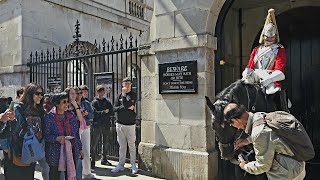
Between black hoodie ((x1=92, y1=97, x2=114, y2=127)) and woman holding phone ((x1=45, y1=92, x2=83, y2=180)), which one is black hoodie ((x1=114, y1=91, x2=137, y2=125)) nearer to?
black hoodie ((x1=92, y1=97, x2=114, y2=127))

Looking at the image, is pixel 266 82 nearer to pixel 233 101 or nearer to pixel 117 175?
pixel 233 101

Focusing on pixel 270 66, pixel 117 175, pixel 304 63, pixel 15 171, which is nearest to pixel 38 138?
pixel 15 171

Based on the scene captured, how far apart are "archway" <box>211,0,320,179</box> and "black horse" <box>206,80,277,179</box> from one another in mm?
3901

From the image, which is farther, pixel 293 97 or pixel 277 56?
pixel 293 97

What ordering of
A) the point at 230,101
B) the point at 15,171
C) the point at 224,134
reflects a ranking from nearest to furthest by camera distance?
1. the point at 224,134
2. the point at 230,101
3. the point at 15,171

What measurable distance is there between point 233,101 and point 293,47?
17.9 feet

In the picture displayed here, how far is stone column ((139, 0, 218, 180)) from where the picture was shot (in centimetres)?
576

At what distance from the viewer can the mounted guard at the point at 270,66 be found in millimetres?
3936

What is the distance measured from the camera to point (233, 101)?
3.54m

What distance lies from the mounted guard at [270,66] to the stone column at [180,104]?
1530 millimetres

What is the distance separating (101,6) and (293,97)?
26.0 ft

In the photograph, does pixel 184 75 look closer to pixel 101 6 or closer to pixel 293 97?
pixel 293 97

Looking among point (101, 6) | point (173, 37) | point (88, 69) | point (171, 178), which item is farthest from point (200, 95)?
point (101, 6)

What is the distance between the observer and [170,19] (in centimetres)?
621
